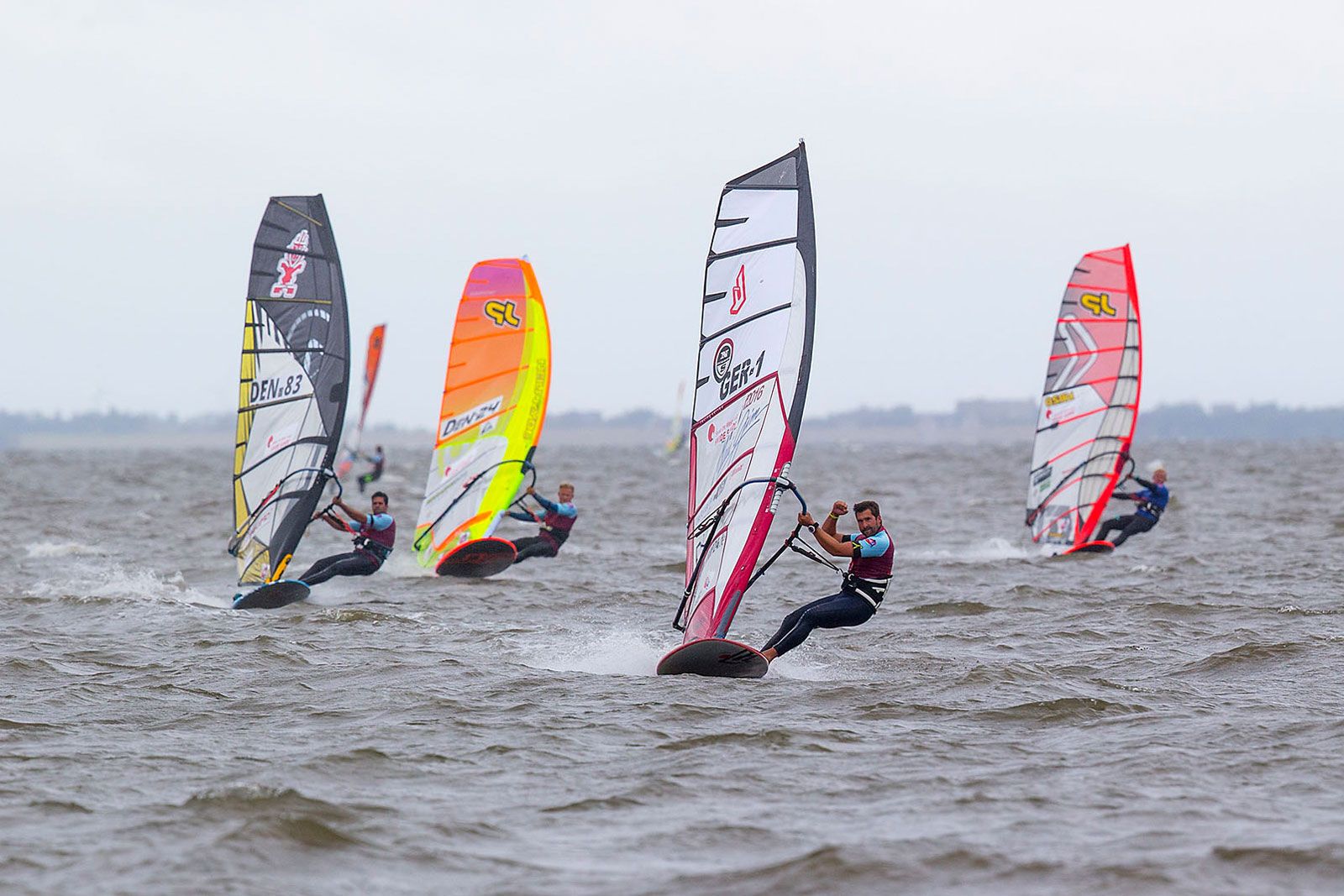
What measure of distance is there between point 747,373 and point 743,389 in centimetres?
10

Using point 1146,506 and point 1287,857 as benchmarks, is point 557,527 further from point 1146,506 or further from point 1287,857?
point 1287,857

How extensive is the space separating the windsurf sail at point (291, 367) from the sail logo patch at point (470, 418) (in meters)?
2.78

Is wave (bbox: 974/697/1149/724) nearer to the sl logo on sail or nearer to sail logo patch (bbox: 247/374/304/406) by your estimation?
sail logo patch (bbox: 247/374/304/406)

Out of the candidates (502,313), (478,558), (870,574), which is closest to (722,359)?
(870,574)

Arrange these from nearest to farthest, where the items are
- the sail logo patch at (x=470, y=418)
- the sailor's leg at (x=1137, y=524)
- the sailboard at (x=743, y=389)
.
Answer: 1. the sailboard at (x=743, y=389)
2. the sail logo patch at (x=470, y=418)
3. the sailor's leg at (x=1137, y=524)

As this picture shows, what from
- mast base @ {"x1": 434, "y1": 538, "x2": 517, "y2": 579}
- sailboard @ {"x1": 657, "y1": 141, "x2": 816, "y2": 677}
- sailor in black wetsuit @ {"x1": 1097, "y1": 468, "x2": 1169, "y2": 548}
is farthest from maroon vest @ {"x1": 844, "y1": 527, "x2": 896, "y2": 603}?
sailor in black wetsuit @ {"x1": 1097, "y1": 468, "x2": 1169, "y2": 548}

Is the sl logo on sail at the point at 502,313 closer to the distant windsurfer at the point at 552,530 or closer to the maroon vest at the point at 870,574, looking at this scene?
the distant windsurfer at the point at 552,530

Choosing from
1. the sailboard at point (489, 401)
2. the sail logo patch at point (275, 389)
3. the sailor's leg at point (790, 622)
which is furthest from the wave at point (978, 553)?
the sailor's leg at point (790, 622)

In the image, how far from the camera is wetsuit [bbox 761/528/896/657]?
Result: 9.66 m

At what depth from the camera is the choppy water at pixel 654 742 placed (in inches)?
223

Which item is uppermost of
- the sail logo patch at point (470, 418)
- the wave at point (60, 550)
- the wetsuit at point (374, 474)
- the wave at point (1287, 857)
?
the sail logo patch at point (470, 418)

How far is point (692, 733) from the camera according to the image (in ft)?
26.0

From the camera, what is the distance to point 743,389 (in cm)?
944

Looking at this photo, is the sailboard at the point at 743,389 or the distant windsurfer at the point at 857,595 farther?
the distant windsurfer at the point at 857,595
